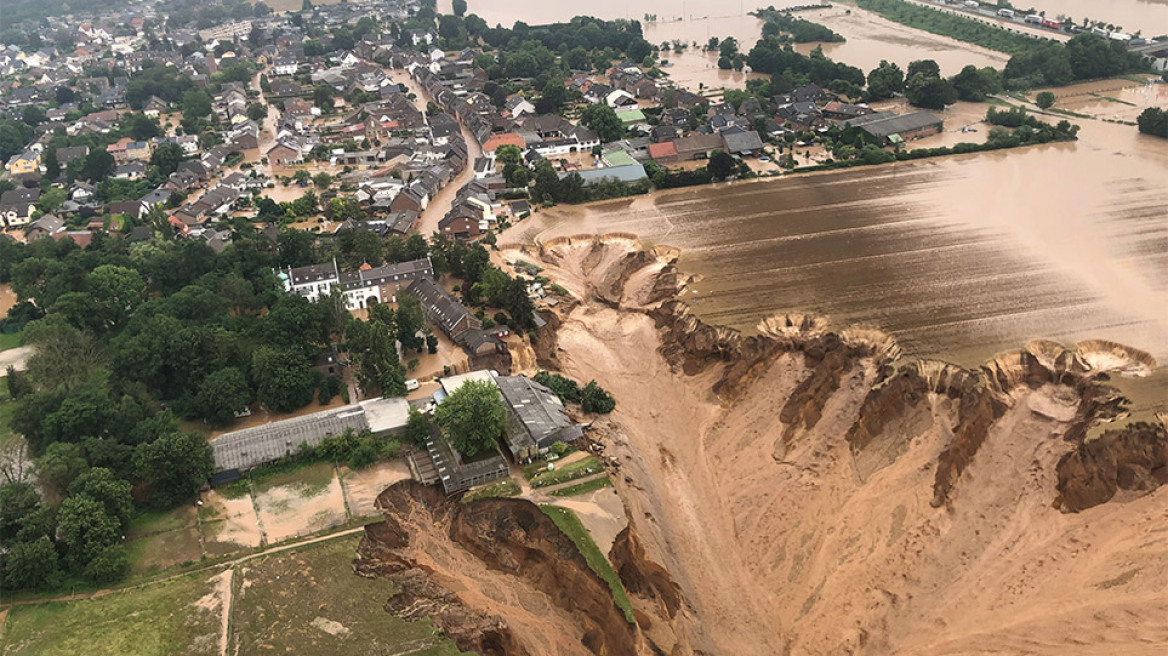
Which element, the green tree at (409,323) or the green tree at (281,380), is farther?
the green tree at (409,323)

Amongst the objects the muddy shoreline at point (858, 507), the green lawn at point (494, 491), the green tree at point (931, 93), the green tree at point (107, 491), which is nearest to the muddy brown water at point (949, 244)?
the muddy shoreline at point (858, 507)

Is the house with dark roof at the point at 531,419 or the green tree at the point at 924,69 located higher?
the green tree at the point at 924,69

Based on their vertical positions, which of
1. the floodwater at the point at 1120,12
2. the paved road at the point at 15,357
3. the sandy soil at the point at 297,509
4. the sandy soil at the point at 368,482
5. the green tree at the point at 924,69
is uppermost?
the floodwater at the point at 1120,12

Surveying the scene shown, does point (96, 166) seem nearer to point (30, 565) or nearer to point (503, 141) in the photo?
point (503, 141)

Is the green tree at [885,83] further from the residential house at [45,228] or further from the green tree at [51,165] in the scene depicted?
the green tree at [51,165]

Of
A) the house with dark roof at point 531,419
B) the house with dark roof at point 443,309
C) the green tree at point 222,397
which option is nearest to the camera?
the house with dark roof at point 531,419

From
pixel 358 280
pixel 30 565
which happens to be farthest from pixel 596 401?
pixel 30 565
